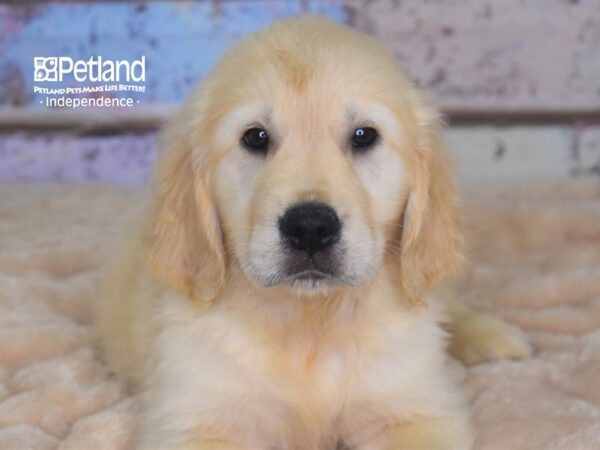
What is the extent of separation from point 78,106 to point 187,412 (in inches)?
109

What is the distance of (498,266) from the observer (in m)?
3.69

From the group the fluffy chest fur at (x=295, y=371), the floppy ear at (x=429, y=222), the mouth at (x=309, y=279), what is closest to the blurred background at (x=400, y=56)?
the floppy ear at (x=429, y=222)

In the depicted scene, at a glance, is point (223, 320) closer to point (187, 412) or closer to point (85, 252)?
point (187, 412)

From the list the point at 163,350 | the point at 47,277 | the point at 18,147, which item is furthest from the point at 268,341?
the point at 18,147

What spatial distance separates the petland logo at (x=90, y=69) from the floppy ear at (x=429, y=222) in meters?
2.57

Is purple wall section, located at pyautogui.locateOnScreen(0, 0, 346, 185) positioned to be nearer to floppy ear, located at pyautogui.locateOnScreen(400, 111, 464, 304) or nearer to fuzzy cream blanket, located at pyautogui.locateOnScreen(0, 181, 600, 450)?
fuzzy cream blanket, located at pyautogui.locateOnScreen(0, 181, 600, 450)

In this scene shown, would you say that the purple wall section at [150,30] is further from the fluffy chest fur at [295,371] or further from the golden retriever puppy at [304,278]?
the fluffy chest fur at [295,371]

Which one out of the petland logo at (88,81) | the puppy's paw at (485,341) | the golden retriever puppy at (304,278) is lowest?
the puppy's paw at (485,341)

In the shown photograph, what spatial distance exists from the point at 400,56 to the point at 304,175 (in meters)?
2.85

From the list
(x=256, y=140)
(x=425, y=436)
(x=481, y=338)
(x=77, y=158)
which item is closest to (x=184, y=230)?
(x=256, y=140)

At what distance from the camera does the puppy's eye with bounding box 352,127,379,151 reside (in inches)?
85.3

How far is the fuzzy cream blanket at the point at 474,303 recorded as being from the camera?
233 cm

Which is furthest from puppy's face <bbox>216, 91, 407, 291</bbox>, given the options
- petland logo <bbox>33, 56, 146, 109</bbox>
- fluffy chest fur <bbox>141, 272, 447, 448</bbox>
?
petland logo <bbox>33, 56, 146, 109</bbox>

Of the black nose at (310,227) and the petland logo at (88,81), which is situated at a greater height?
the petland logo at (88,81)
